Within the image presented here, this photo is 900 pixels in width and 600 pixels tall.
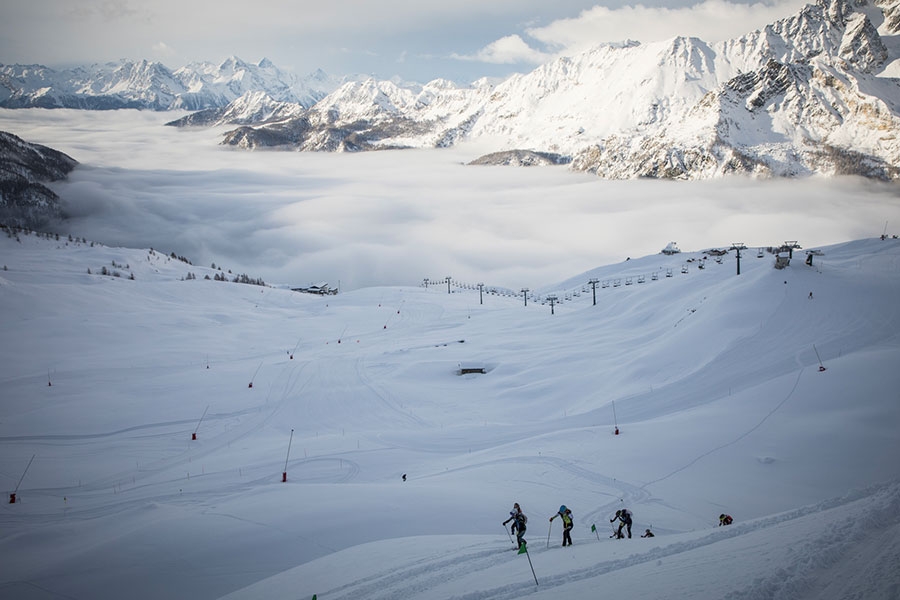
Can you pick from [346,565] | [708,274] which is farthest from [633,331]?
[346,565]

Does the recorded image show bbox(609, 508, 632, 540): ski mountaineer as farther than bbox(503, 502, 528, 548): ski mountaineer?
Yes

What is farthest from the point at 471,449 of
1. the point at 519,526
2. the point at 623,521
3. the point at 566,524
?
the point at 519,526

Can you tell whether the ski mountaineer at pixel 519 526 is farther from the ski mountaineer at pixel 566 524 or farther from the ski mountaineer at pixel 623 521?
the ski mountaineer at pixel 623 521

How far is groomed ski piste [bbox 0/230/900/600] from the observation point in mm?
12375

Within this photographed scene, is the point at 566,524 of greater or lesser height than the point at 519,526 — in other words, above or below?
below

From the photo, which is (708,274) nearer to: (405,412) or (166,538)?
(405,412)

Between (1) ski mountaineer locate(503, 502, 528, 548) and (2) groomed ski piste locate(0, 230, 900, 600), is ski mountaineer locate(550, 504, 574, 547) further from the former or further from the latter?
(1) ski mountaineer locate(503, 502, 528, 548)

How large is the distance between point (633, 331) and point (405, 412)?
25.9 m

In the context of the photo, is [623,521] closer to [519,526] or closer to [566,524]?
[566,524]

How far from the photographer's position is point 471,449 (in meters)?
27.3

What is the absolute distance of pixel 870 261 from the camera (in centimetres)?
5031

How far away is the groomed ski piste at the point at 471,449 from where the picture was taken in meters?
12.4

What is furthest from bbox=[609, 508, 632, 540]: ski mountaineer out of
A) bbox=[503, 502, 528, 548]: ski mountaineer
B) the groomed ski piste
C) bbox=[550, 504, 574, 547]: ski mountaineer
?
bbox=[503, 502, 528, 548]: ski mountaineer

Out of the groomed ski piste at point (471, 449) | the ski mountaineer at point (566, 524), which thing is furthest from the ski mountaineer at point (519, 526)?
the ski mountaineer at point (566, 524)
